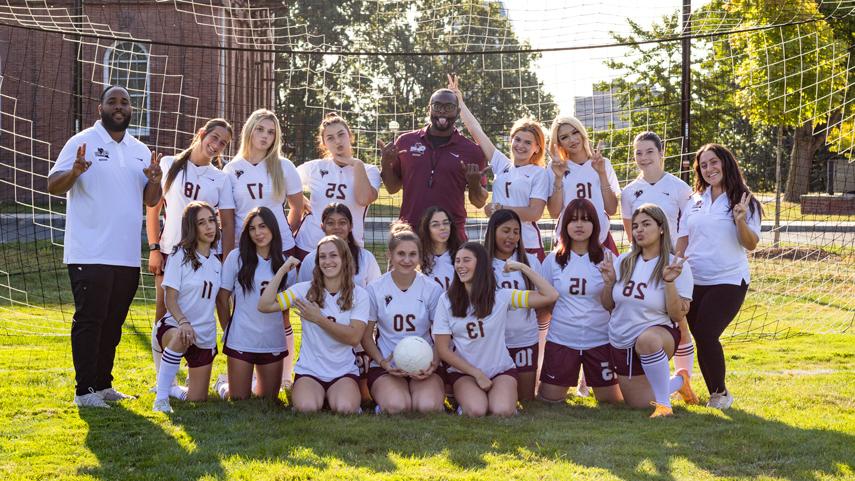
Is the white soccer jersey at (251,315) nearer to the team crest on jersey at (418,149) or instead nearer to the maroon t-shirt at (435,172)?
the maroon t-shirt at (435,172)

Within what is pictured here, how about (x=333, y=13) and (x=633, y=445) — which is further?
(x=333, y=13)

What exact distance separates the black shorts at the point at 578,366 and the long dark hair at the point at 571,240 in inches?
21.4

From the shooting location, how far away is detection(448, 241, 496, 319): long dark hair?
5438 millimetres

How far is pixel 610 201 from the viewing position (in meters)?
6.15

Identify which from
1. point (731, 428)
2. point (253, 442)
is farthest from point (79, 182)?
point (731, 428)

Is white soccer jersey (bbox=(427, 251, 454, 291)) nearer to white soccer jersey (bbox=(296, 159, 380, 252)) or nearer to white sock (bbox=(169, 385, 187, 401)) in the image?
white soccer jersey (bbox=(296, 159, 380, 252))

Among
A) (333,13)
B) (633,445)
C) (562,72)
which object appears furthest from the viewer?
(333,13)

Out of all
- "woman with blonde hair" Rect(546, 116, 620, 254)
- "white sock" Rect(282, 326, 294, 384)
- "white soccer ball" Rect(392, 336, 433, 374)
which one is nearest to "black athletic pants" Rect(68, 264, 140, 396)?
"white sock" Rect(282, 326, 294, 384)

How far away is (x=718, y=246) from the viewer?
564cm

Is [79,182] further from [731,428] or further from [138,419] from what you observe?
[731,428]

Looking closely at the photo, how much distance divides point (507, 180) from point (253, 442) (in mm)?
2452

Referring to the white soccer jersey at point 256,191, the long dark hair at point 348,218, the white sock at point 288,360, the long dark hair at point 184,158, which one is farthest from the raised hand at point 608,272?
the long dark hair at point 184,158

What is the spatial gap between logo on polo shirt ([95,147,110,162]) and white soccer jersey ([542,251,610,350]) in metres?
2.79

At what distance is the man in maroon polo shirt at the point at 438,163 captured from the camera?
19.8ft
